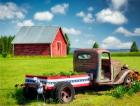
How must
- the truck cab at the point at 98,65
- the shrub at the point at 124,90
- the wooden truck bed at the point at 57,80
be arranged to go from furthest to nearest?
the truck cab at the point at 98,65
the shrub at the point at 124,90
the wooden truck bed at the point at 57,80

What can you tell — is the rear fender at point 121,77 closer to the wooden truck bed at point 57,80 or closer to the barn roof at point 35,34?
the wooden truck bed at point 57,80

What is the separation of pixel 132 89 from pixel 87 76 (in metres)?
1.90

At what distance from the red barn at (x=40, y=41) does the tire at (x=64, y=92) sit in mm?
42589

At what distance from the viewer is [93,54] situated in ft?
47.7

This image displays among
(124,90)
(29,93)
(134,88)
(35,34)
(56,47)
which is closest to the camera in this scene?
(29,93)

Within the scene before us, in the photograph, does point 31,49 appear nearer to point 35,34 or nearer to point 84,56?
point 35,34

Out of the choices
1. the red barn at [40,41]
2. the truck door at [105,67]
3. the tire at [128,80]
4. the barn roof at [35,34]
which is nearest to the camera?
the truck door at [105,67]

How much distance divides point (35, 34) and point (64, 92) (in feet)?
152

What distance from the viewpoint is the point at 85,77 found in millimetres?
13562

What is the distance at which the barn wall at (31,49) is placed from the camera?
181 ft

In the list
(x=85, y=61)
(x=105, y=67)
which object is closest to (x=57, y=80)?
(x=85, y=61)

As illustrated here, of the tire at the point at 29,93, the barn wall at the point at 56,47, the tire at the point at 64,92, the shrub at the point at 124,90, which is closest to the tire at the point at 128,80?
the shrub at the point at 124,90

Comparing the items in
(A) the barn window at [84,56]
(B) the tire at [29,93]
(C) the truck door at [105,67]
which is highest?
Result: (A) the barn window at [84,56]

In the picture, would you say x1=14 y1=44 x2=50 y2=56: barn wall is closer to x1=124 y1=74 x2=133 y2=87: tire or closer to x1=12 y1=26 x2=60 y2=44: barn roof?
x1=12 y1=26 x2=60 y2=44: barn roof
